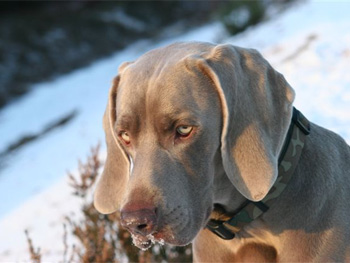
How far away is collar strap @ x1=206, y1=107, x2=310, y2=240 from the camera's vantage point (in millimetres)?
2453

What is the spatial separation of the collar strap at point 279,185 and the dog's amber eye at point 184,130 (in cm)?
43

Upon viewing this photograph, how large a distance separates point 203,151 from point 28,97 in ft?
39.2

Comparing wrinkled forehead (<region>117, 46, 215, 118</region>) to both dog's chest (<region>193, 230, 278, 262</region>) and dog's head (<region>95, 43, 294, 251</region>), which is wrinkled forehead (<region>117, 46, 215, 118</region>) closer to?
dog's head (<region>95, 43, 294, 251</region>)

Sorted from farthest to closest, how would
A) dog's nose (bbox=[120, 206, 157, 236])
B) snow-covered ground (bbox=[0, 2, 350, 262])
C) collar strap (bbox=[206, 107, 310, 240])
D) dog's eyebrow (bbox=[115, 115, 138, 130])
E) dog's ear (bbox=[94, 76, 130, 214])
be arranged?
snow-covered ground (bbox=[0, 2, 350, 262])
dog's ear (bbox=[94, 76, 130, 214])
collar strap (bbox=[206, 107, 310, 240])
dog's eyebrow (bbox=[115, 115, 138, 130])
dog's nose (bbox=[120, 206, 157, 236])

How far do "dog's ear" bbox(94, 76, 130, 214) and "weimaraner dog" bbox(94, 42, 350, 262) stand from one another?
52mm

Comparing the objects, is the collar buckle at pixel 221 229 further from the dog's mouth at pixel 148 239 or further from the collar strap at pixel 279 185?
the dog's mouth at pixel 148 239

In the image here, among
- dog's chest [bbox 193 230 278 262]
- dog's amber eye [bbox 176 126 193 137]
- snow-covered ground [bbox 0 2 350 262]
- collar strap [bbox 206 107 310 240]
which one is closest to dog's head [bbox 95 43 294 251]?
dog's amber eye [bbox 176 126 193 137]

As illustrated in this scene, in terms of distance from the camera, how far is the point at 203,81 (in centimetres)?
235

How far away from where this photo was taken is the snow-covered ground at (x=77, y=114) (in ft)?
17.9

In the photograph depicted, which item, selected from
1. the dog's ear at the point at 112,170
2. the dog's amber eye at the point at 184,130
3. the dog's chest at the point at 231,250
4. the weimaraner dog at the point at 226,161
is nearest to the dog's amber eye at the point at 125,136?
the weimaraner dog at the point at 226,161

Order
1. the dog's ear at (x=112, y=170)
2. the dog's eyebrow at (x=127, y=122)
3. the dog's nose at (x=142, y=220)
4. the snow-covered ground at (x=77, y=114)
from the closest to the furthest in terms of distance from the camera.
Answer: the dog's nose at (x=142, y=220) < the dog's eyebrow at (x=127, y=122) < the dog's ear at (x=112, y=170) < the snow-covered ground at (x=77, y=114)

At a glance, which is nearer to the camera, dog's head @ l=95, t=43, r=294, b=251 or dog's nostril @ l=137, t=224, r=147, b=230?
dog's nostril @ l=137, t=224, r=147, b=230

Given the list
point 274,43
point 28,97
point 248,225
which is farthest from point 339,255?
point 28,97

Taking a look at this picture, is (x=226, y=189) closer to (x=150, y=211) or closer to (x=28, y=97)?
(x=150, y=211)
